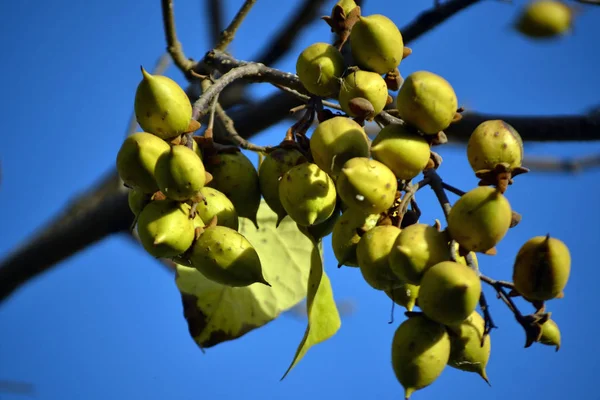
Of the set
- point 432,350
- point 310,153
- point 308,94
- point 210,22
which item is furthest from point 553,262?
point 210,22

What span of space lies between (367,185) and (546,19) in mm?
2466

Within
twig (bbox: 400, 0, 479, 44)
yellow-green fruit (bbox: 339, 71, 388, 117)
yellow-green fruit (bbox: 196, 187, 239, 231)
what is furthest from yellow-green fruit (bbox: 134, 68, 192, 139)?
twig (bbox: 400, 0, 479, 44)

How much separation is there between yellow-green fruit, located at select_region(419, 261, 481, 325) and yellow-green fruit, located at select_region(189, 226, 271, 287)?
28 centimetres

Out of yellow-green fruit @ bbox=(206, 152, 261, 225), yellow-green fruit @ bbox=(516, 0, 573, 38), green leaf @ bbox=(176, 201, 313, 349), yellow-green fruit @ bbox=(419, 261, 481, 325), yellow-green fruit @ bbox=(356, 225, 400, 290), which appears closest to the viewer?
yellow-green fruit @ bbox=(419, 261, 481, 325)

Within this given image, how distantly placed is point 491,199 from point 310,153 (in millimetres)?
347

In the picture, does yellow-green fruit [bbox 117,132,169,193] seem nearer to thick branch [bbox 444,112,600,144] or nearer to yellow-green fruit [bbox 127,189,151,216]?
yellow-green fruit [bbox 127,189,151,216]

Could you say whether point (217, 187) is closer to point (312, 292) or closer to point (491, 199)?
point (312, 292)

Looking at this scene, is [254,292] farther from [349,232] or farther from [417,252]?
[417,252]

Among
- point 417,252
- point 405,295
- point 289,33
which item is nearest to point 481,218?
point 417,252

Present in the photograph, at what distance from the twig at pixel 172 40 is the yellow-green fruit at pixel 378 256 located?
81 cm

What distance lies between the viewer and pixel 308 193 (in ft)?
3.55

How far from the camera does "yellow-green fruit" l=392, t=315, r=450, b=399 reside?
956mm

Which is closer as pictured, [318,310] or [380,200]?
[380,200]

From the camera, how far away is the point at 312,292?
1.29 m
